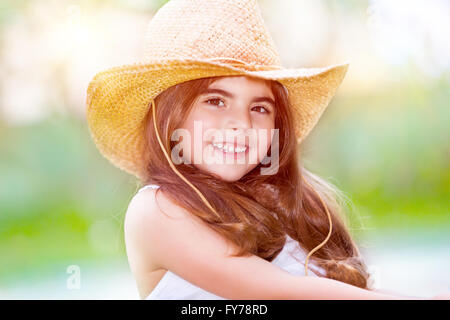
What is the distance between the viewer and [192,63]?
90 centimetres

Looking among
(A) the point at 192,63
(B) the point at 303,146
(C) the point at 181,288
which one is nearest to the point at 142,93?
(A) the point at 192,63

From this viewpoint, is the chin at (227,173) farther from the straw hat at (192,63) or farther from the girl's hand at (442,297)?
the girl's hand at (442,297)

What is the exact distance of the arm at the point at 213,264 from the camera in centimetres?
90

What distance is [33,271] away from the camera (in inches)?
52.7

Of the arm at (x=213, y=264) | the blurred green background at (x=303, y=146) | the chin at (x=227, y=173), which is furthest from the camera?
the blurred green background at (x=303, y=146)

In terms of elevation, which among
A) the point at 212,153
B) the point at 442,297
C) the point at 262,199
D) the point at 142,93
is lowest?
the point at 442,297

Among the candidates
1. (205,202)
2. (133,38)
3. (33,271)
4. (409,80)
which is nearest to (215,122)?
(205,202)

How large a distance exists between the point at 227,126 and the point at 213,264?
27cm

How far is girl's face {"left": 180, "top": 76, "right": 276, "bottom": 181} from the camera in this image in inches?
38.6

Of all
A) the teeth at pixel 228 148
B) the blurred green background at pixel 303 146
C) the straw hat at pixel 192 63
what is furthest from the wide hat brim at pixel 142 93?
the blurred green background at pixel 303 146

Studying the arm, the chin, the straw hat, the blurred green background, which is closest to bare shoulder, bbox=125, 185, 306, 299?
the arm

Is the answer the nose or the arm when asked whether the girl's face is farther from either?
the arm

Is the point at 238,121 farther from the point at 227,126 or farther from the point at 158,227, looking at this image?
the point at 158,227

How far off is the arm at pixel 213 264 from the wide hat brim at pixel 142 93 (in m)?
0.23
